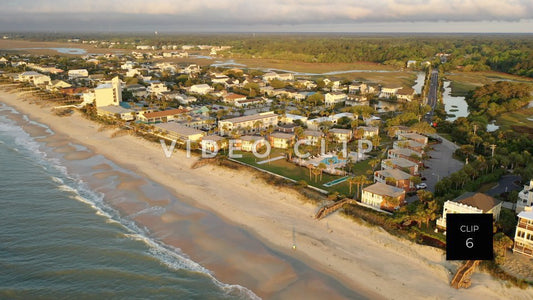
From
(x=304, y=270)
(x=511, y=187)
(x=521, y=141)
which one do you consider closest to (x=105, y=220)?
(x=304, y=270)

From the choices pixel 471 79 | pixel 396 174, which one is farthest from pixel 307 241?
pixel 471 79

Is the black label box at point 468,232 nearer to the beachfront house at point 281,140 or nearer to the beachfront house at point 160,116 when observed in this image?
the beachfront house at point 281,140

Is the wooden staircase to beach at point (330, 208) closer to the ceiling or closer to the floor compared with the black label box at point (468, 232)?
closer to the floor

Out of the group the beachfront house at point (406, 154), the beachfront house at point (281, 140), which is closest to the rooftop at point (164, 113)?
the beachfront house at point (281, 140)

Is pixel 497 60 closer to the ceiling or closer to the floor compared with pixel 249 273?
closer to the ceiling

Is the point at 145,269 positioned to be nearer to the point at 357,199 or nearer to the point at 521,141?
the point at 357,199

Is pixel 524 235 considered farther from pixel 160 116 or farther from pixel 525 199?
pixel 160 116

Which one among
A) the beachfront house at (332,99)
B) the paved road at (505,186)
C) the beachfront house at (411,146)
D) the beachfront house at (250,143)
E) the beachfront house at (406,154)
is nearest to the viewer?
the paved road at (505,186)
